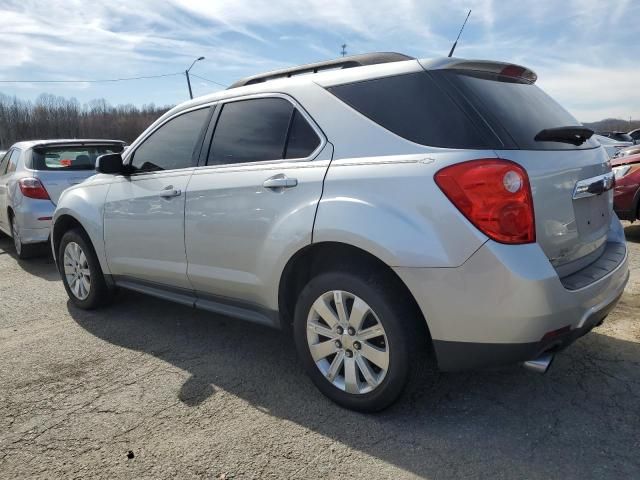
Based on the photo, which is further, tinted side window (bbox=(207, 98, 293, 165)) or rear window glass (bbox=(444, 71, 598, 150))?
tinted side window (bbox=(207, 98, 293, 165))

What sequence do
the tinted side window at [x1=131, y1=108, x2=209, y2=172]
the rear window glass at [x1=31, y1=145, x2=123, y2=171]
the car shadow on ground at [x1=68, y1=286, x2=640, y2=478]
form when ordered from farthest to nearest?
the rear window glass at [x1=31, y1=145, x2=123, y2=171], the tinted side window at [x1=131, y1=108, x2=209, y2=172], the car shadow on ground at [x1=68, y1=286, x2=640, y2=478]

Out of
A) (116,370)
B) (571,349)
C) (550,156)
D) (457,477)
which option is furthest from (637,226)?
(116,370)

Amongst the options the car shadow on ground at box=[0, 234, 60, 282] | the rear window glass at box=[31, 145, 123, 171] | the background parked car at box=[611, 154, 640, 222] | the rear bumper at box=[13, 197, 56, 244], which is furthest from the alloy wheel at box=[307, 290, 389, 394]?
the background parked car at box=[611, 154, 640, 222]

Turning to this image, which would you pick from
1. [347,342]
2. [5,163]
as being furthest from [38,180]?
[347,342]

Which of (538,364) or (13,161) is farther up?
(13,161)

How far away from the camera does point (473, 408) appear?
2795 mm

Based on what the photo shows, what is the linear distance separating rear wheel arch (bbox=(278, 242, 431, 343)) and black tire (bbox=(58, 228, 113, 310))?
221 cm

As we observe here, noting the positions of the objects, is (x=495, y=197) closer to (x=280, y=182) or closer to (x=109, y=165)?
(x=280, y=182)

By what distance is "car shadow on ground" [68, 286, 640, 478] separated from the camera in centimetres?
234

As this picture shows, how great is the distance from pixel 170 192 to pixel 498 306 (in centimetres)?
233

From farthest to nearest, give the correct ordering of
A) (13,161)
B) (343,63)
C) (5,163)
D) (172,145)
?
(5,163)
(13,161)
(172,145)
(343,63)

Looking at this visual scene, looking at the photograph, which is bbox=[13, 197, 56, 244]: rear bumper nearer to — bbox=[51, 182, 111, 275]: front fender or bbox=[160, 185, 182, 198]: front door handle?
bbox=[51, 182, 111, 275]: front fender

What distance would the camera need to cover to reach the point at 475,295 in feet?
7.43

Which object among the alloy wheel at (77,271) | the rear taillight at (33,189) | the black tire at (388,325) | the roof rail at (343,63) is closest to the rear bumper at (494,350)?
the black tire at (388,325)
